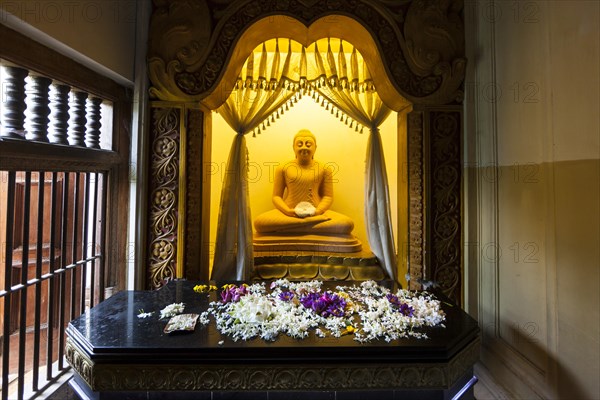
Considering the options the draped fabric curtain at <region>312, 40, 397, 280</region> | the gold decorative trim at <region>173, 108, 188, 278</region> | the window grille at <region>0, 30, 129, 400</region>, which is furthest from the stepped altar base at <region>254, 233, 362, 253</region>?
the window grille at <region>0, 30, 129, 400</region>

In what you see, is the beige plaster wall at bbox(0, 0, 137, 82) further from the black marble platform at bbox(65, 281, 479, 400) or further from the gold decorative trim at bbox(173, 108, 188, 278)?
the black marble platform at bbox(65, 281, 479, 400)

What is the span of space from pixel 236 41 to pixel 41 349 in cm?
193

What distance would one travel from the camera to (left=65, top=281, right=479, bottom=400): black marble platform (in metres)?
1.10

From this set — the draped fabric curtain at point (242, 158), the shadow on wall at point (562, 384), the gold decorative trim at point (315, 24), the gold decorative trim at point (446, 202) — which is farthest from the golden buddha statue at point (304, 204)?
the shadow on wall at point (562, 384)

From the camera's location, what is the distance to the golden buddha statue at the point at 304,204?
2.72 metres

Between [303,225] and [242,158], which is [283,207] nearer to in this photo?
[303,225]

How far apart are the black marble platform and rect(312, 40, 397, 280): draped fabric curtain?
1.20 meters

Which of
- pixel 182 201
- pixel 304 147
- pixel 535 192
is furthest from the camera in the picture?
pixel 304 147

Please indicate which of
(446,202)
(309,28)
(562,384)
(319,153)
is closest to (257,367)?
(562,384)

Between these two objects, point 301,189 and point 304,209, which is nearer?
point 304,209

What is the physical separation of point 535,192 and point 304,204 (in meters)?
1.79

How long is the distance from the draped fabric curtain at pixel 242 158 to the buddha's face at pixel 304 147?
1.98 feet

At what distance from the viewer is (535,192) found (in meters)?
1.53

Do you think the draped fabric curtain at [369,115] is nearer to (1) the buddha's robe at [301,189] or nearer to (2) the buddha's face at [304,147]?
(1) the buddha's robe at [301,189]
